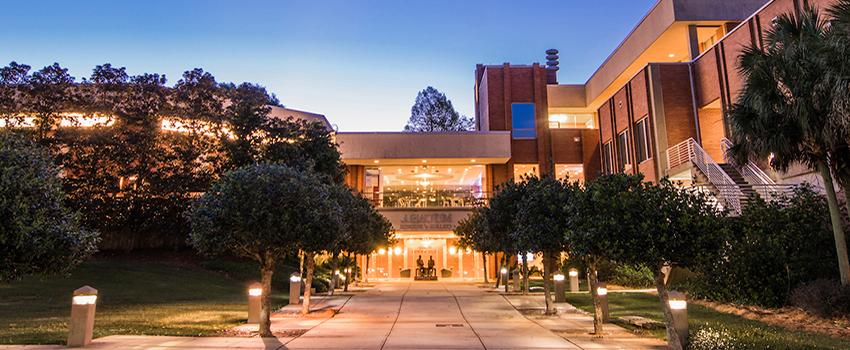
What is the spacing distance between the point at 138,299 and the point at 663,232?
18421 mm

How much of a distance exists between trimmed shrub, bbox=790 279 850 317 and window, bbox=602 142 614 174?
2281cm

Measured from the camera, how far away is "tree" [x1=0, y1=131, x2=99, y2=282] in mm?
A: 7910

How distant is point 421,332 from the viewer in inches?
499

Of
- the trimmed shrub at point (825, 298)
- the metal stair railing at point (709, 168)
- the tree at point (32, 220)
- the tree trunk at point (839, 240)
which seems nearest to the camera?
the tree at point (32, 220)

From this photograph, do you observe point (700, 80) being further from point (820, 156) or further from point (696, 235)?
point (696, 235)

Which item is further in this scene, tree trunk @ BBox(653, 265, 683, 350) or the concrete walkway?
the concrete walkway

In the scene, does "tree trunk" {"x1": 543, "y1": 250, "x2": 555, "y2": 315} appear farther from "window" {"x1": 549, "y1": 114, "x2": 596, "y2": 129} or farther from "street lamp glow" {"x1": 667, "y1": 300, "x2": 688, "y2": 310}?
"window" {"x1": 549, "y1": 114, "x2": 596, "y2": 129}

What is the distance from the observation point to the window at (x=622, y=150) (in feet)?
110

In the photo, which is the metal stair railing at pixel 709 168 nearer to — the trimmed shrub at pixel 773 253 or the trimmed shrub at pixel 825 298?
the trimmed shrub at pixel 773 253

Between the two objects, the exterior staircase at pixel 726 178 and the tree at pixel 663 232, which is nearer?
the tree at pixel 663 232

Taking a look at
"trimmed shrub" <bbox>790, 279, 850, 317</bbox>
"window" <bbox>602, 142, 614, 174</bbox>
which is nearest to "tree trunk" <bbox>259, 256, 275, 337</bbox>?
"trimmed shrub" <bbox>790, 279, 850, 317</bbox>

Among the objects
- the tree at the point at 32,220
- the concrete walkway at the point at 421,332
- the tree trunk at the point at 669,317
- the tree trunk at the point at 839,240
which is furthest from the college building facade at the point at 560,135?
the tree at the point at 32,220

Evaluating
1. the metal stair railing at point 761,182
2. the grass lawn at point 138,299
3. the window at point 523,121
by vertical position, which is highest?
the window at point 523,121

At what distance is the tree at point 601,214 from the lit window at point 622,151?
23639mm
